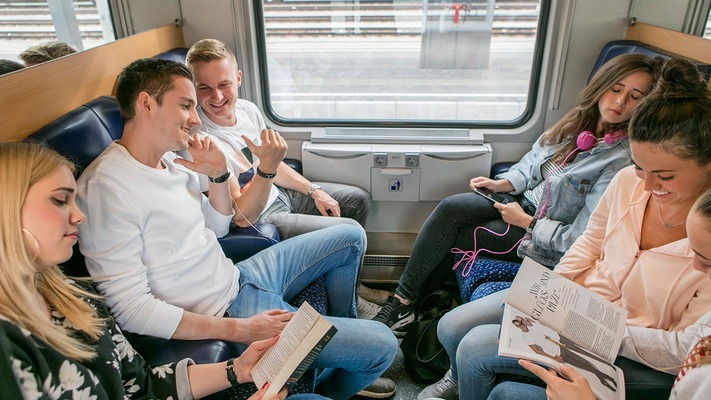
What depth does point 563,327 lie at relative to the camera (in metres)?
1.49

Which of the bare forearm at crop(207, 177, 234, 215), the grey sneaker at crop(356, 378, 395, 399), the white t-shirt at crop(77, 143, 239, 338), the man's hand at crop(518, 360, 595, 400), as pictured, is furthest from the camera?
the grey sneaker at crop(356, 378, 395, 399)

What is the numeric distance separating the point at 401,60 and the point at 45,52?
1.94 meters

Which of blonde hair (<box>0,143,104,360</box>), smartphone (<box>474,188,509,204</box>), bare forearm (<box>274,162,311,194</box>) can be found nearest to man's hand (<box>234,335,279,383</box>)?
blonde hair (<box>0,143,104,360</box>)

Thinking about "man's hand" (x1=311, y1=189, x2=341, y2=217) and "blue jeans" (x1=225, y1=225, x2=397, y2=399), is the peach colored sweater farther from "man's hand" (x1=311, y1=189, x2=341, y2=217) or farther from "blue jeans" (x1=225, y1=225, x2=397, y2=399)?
"man's hand" (x1=311, y1=189, x2=341, y2=217)

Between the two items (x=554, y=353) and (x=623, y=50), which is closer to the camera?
(x=554, y=353)

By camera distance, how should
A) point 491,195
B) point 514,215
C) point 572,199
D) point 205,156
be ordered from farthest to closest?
1. point 491,195
2. point 514,215
3. point 572,199
4. point 205,156

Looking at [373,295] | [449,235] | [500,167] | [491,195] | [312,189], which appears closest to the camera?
[449,235]

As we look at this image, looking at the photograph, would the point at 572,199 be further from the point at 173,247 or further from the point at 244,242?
the point at 173,247

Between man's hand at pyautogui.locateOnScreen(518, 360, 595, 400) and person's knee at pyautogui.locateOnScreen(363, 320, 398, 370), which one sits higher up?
man's hand at pyautogui.locateOnScreen(518, 360, 595, 400)

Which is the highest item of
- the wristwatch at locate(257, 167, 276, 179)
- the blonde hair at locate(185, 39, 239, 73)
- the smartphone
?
the blonde hair at locate(185, 39, 239, 73)

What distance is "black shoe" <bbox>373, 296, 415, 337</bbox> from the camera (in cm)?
244

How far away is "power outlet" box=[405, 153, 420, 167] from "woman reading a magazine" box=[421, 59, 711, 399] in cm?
121

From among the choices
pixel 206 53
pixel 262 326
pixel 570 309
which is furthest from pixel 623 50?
pixel 262 326

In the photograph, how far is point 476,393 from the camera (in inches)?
65.0
